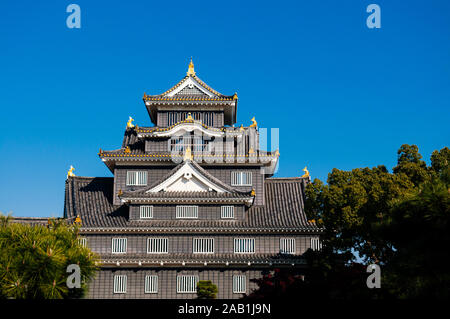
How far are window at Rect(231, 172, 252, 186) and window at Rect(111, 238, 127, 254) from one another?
34.1 ft

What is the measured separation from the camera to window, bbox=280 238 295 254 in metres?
42.7

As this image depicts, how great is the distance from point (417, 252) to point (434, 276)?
4.32 feet

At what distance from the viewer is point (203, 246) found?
140 ft

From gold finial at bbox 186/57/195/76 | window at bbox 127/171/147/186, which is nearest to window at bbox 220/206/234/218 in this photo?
window at bbox 127/171/147/186

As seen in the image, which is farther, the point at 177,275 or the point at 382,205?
the point at 382,205

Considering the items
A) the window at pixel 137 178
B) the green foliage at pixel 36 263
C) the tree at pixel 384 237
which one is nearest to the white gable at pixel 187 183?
the window at pixel 137 178

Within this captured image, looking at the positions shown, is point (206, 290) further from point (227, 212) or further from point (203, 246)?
point (227, 212)

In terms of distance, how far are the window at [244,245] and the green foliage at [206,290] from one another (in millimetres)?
4116

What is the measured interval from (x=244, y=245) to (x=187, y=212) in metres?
5.21

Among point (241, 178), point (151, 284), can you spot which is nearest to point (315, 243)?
point (241, 178)

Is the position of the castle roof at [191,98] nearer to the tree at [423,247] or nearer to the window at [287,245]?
the window at [287,245]
